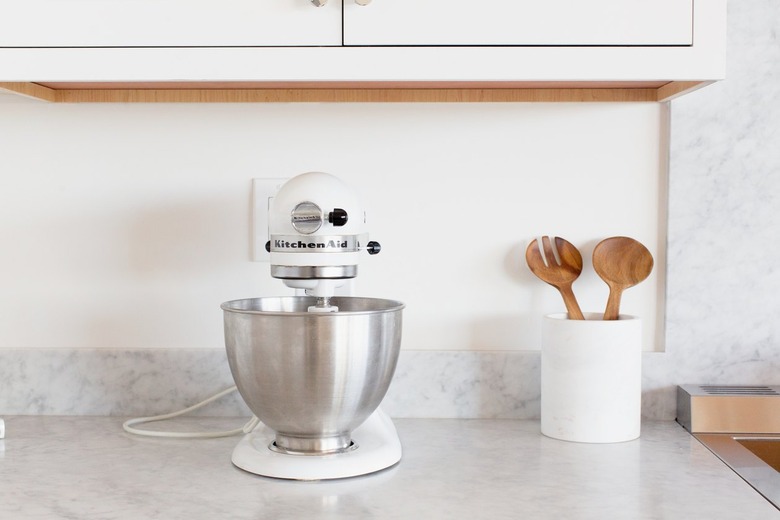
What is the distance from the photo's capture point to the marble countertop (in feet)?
2.94

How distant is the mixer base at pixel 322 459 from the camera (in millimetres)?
1000

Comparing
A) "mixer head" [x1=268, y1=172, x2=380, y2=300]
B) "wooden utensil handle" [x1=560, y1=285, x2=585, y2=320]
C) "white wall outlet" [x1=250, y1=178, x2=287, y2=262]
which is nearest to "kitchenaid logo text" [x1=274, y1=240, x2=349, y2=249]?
"mixer head" [x1=268, y1=172, x2=380, y2=300]

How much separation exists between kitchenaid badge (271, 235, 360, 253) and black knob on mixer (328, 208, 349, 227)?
2cm

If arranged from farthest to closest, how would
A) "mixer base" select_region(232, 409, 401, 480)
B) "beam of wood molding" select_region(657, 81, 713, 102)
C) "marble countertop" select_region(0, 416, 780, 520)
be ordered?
"beam of wood molding" select_region(657, 81, 713, 102)
"mixer base" select_region(232, 409, 401, 480)
"marble countertop" select_region(0, 416, 780, 520)

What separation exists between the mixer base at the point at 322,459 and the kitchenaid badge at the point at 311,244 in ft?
0.82

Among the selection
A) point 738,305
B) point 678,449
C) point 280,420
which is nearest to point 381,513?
point 280,420

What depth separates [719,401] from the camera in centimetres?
122

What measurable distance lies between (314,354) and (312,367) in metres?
0.02

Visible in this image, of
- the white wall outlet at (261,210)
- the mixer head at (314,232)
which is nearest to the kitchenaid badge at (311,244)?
the mixer head at (314,232)

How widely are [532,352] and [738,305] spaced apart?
1.08ft
